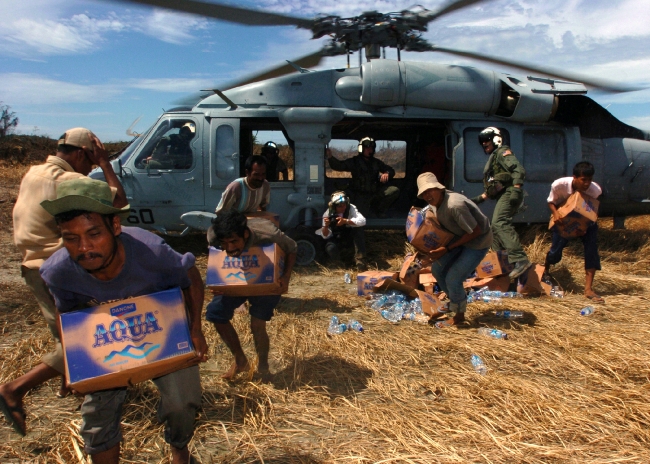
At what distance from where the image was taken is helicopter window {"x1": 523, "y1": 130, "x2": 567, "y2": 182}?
26.2 ft

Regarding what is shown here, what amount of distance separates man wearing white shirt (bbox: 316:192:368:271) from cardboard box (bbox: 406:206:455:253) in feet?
6.97

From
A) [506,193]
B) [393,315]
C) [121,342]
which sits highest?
[506,193]

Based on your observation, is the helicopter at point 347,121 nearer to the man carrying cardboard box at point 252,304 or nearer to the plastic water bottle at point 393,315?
the plastic water bottle at point 393,315

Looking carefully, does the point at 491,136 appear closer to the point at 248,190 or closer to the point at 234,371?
the point at 248,190

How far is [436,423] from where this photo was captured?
10.00ft

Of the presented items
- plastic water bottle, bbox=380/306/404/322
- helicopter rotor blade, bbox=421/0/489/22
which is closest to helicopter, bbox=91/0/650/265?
helicopter rotor blade, bbox=421/0/489/22

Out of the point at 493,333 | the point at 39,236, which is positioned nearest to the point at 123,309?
the point at 39,236

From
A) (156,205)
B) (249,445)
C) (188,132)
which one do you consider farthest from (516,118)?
(249,445)

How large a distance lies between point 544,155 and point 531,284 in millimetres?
2927

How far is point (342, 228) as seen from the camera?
24.1 feet

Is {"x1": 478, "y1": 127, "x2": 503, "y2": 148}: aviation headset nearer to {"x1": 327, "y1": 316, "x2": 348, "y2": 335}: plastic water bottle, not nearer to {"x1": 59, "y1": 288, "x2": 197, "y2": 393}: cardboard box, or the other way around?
{"x1": 327, "y1": 316, "x2": 348, "y2": 335}: plastic water bottle

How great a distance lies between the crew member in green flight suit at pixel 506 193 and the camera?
6.06 metres

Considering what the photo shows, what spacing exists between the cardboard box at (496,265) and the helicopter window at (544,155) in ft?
8.14

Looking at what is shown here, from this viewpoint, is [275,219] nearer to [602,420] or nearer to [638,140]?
[602,420]
